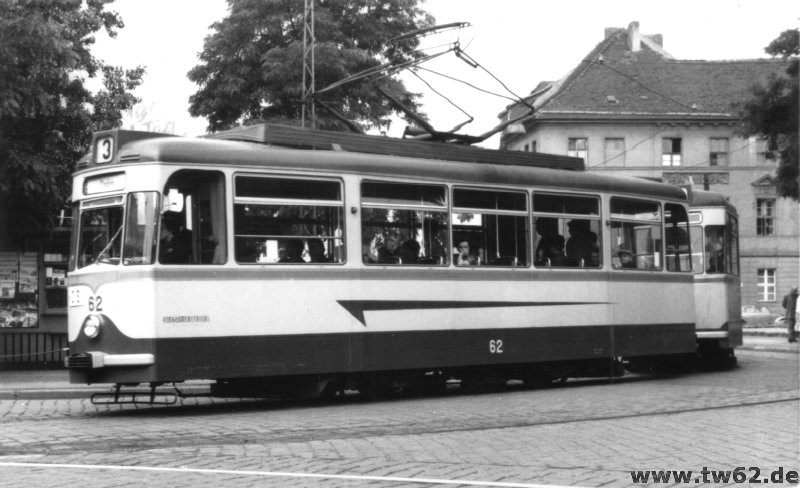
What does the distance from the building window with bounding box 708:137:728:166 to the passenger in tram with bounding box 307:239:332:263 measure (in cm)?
5403

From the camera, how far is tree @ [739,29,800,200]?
2912 centimetres

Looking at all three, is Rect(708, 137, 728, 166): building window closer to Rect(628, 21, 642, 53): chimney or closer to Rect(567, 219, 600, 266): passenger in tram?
Rect(628, 21, 642, 53): chimney

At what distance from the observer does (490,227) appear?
15672 mm

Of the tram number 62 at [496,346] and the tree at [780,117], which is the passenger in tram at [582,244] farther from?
the tree at [780,117]

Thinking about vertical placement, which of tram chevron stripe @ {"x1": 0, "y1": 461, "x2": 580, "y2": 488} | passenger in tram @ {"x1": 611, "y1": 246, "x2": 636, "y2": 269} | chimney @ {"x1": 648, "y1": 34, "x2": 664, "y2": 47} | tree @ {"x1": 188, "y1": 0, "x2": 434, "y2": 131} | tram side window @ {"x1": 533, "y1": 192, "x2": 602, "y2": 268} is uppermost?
chimney @ {"x1": 648, "y1": 34, "x2": 664, "y2": 47}

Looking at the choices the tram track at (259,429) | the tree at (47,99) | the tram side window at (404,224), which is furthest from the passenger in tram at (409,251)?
the tree at (47,99)

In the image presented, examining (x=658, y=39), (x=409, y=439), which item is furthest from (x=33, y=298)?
(x=658, y=39)

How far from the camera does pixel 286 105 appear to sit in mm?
30766

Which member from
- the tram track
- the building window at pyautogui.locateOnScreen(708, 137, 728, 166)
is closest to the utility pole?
the tram track

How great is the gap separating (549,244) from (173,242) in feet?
18.1

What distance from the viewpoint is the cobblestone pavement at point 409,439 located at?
796cm

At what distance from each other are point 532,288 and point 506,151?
6.07ft

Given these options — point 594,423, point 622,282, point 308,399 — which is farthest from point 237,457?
point 622,282

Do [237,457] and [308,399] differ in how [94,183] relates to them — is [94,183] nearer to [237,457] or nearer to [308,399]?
[308,399]
